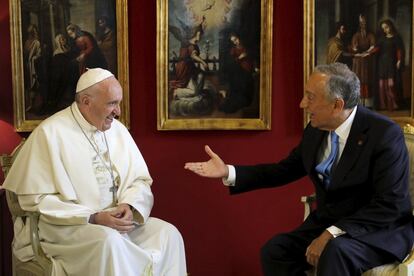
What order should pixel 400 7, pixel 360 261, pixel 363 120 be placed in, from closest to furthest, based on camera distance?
pixel 360 261 < pixel 363 120 < pixel 400 7

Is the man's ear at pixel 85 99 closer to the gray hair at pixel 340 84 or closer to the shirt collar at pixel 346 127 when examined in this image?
the gray hair at pixel 340 84

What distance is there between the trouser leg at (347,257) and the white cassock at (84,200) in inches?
40.2

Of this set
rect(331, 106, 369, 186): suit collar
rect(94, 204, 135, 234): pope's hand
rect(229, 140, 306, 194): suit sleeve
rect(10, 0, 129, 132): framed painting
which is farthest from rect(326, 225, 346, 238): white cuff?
rect(10, 0, 129, 132): framed painting

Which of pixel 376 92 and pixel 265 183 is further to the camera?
pixel 376 92

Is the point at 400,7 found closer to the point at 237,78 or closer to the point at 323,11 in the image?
the point at 323,11

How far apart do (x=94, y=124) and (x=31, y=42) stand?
119 centimetres

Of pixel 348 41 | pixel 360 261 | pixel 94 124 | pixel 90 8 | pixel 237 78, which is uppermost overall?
pixel 90 8

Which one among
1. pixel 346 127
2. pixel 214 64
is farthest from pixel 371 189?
pixel 214 64

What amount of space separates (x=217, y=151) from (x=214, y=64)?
0.70m

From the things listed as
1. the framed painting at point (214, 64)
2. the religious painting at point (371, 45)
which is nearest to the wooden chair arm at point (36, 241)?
the framed painting at point (214, 64)

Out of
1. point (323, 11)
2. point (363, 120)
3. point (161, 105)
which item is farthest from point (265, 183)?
point (323, 11)

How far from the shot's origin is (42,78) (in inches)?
166

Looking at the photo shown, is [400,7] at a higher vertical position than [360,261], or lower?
higher

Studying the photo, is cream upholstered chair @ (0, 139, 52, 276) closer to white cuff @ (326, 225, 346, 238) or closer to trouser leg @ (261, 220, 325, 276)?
trouser leg @ (261, 220, 325, 276)
